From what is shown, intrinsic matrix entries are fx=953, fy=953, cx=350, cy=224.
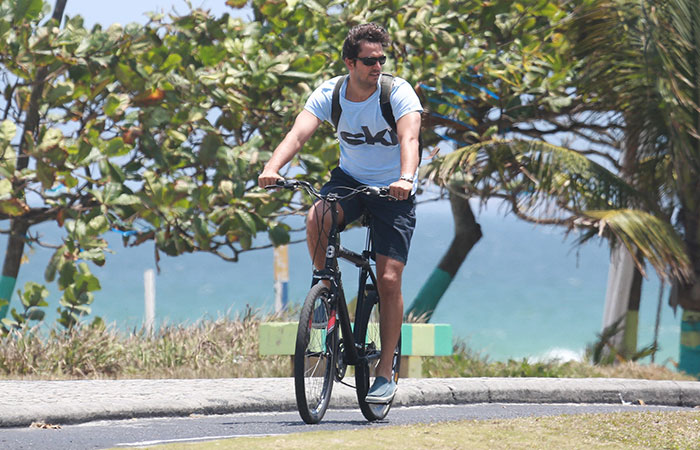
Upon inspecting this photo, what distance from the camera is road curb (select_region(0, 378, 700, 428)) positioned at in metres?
5.66

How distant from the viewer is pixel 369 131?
16.5ft

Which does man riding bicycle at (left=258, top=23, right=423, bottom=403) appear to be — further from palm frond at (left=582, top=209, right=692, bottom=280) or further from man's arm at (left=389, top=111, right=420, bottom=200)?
palm frond at (left=582, top=209, right=692, bottom=280)

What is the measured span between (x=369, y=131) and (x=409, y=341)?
4.42 m

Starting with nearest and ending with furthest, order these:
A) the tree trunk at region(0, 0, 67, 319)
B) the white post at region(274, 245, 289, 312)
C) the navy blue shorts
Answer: the navy blue shorts < the tree trunk at region(0, 0, 67, 319) < the white post at region(274, 245, 289, 312)

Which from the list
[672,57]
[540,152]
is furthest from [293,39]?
[672,57]

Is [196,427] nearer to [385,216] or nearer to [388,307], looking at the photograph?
[388,307]

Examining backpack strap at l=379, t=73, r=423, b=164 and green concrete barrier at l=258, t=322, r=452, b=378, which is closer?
backpack strap at l=379, t=73, r=423, b=164

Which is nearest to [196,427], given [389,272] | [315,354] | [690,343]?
[315,354]

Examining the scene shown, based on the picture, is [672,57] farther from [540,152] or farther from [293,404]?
[293,404]

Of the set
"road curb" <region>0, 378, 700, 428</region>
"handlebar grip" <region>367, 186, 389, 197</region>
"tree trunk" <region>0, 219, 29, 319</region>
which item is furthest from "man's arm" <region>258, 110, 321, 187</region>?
"tree trunk" <region>0, 219, 29, 319</region>

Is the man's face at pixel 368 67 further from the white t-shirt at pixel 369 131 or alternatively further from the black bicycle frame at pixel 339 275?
the black bicycle frame at pixel 339 275

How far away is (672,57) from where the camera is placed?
10.9 meters

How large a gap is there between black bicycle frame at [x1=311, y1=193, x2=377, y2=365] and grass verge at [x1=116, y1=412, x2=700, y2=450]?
60 cm

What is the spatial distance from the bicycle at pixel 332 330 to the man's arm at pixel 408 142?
0.16 metres
